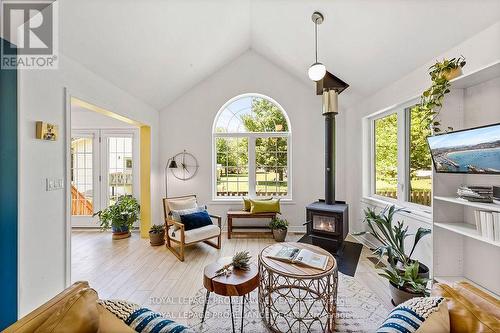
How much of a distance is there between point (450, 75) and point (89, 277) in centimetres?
432

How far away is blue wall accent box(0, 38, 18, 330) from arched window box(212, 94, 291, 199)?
2991 millimetres

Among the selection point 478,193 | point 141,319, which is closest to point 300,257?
point 141,319

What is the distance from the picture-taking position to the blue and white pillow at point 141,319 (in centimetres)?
92

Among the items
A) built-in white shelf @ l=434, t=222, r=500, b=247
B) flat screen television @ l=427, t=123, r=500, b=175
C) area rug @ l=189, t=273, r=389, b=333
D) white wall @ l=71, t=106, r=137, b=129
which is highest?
white wall @ l=71, t=106, r=137, b=129

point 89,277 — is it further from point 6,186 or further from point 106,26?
point 106,26

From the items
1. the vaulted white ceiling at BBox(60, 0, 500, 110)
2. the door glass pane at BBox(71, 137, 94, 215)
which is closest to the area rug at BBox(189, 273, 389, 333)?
the vaulted white ceiling at BBox(60, 0, 500, 110)

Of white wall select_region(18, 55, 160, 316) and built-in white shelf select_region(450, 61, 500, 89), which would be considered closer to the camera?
built-in white shelf select_region(450, 61, 500, 89)

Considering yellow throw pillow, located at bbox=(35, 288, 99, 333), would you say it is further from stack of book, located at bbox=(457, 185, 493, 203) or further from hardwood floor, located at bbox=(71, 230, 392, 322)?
stack of book, located at bbox=(457, 185, 493, 203)

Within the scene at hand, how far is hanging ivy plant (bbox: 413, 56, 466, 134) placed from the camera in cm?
182

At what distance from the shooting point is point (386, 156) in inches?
133

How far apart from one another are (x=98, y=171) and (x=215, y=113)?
265 centimetres

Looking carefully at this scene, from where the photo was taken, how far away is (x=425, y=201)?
270 cm

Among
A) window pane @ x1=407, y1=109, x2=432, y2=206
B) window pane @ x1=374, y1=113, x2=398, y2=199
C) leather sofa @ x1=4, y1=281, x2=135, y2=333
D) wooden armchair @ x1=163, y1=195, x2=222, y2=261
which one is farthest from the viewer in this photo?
window pane @ x1=374, y1=113, x2=398, y2=199

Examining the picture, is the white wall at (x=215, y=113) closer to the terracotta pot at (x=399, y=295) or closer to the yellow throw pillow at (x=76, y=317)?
the terracotta pot at (x=399, y=295)
